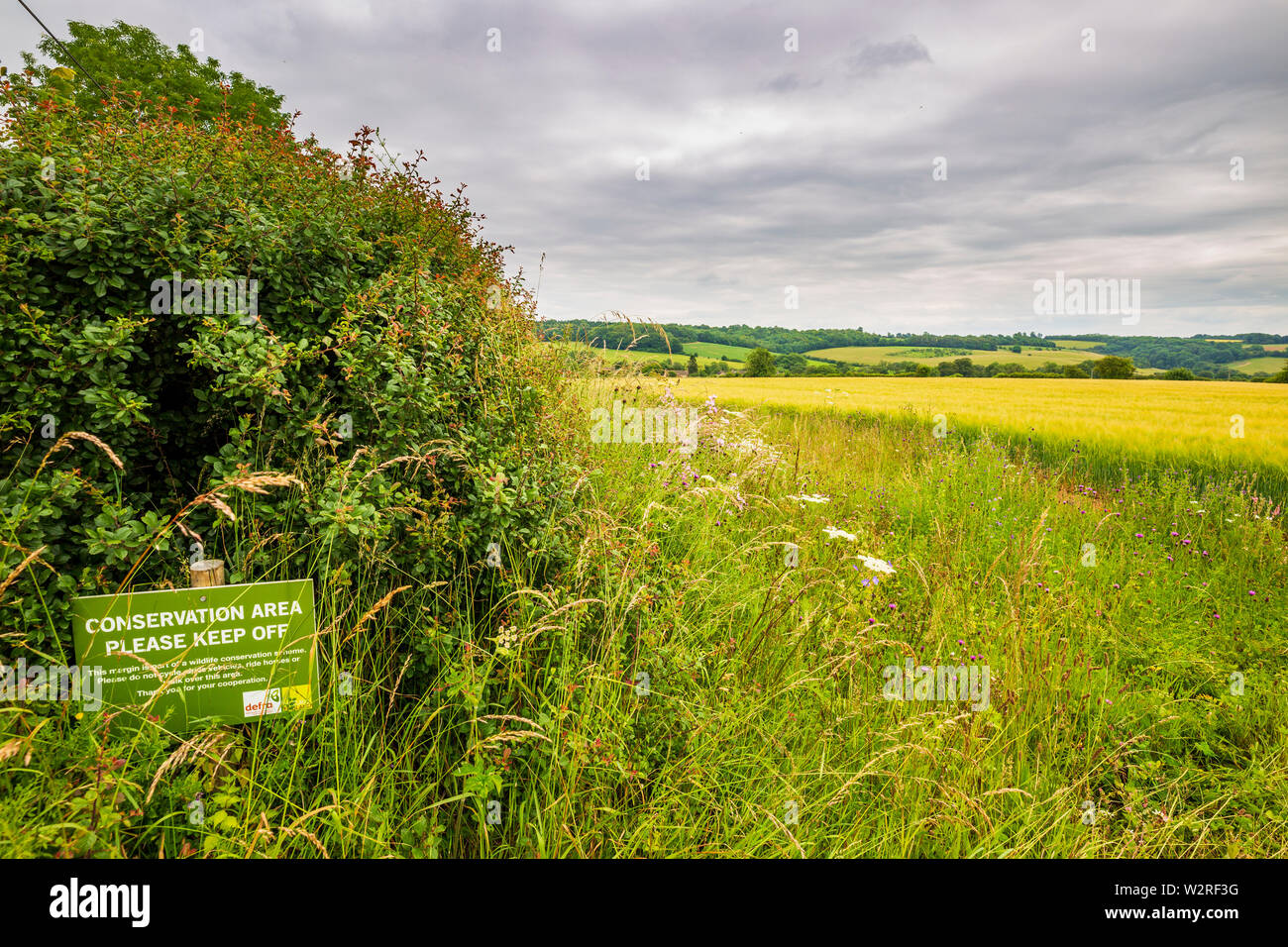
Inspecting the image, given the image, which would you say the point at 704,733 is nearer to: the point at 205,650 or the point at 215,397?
the point at 205,650

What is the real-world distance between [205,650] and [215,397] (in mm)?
1332

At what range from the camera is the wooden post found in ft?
6.27

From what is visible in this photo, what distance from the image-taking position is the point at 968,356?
1847 inches

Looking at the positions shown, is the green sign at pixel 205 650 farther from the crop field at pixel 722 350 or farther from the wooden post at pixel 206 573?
the crop field at pixel 722 350

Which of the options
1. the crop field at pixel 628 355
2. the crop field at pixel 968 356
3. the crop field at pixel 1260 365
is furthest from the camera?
the crop field at pixel 968 356

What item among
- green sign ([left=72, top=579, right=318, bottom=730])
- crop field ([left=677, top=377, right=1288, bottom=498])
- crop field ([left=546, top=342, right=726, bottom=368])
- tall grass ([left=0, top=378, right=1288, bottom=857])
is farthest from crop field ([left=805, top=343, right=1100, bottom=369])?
green sign ([left=72, top=579, right=318, bottom=730])

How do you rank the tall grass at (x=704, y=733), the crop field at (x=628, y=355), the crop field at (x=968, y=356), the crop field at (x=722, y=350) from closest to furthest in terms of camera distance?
the tall grass at (x=704, y=733), the crop field at (x=628, y=355), the crop field at (x=722, y=350), the crop field at (x=968, y=356)

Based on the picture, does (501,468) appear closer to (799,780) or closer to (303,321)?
(303,321)

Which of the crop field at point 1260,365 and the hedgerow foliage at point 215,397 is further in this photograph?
the crop field at point 1260,365

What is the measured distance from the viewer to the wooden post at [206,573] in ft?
6.27

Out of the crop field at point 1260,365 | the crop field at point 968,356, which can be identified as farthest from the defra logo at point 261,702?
the crop field at point 1260,365

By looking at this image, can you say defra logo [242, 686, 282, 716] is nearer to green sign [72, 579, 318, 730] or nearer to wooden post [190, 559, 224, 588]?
A: green sign [72, 579, 318, 730]
